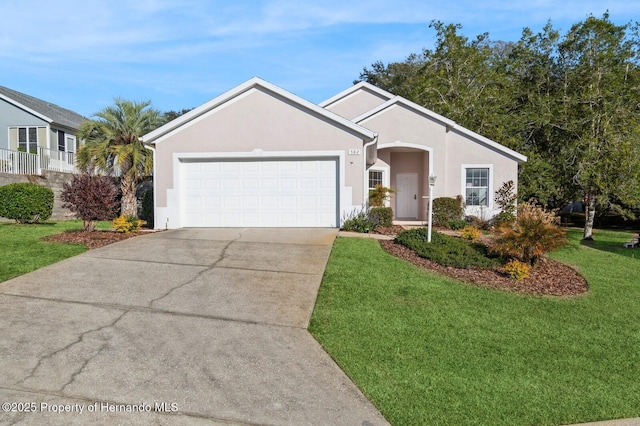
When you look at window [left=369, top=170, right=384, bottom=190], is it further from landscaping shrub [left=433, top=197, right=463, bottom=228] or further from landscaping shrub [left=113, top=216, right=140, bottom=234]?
landscaping shrub [left=113, top=216, right=140, bottom=234]

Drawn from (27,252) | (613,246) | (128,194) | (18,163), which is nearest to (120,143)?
(128,194)

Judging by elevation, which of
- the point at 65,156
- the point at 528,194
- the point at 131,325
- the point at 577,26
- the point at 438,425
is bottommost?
the point at 438,425

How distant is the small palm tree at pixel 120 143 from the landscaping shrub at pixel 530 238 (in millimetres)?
14026

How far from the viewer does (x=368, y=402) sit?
435cm

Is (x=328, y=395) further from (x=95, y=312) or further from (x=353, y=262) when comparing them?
(x=353, y=262)

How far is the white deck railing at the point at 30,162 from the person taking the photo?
19656 millimetres

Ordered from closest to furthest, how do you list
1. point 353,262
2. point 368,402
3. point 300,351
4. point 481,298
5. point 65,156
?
point 368,402, point 300,351, point 481,298, point 353,262, point 65,156

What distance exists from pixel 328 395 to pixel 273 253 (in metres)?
5.83

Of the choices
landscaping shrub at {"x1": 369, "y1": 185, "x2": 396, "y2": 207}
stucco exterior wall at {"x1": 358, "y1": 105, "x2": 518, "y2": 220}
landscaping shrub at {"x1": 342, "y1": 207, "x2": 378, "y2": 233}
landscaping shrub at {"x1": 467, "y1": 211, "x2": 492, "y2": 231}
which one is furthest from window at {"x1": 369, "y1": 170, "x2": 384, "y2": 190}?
landscaping shrub at {"x1": 342, "y1": 207, "x2": 378, "y2": 233}

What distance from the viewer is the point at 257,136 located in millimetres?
14000

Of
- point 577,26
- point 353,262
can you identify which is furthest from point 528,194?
point 353,262

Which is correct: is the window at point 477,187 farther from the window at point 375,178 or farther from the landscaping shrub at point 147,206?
the landscaping shrub at point 147,206

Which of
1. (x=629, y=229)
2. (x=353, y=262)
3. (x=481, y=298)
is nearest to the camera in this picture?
(x=481, y=298)

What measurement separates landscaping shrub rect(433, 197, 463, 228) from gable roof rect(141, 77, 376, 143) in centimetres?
481
